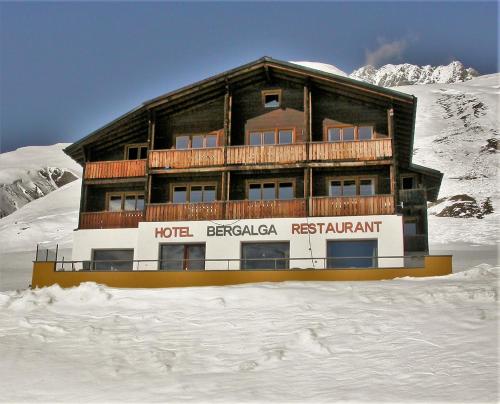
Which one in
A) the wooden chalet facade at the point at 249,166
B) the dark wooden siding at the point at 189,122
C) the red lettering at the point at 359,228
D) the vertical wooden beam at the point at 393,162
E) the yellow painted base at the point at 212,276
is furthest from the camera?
the dark wooden siding at the point at 189,122

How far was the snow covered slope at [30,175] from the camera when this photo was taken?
144750 mm

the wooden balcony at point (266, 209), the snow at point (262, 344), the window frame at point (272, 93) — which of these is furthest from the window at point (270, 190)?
the snow at point (262, 344)

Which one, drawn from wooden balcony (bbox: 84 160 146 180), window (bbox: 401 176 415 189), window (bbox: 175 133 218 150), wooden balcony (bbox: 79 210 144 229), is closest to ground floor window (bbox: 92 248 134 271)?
wooden balcony (bbox: 79 210 144 229)

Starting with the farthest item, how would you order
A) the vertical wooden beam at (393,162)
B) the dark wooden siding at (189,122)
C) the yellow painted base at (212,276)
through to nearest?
the dark wooden siding at (189,122), the vertical wooden beam at (393,162), the yellow painted base at (212,276)

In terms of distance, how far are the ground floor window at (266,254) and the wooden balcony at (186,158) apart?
4.47 metres

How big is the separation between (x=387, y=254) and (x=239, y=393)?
15396 millimetres

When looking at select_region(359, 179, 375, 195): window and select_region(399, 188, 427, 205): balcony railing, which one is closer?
select_region(359, 179, 375, 195): window

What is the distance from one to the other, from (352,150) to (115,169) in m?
11.8

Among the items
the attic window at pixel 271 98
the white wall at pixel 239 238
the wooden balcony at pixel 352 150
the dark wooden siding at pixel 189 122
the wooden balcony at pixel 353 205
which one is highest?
the attic window at pixel 271 98

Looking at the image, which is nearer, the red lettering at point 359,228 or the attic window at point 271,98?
the red lettering at point 359,228

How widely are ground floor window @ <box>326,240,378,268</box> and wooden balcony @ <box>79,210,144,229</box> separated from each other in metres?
9.58

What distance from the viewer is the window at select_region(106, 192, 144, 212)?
1171 inches

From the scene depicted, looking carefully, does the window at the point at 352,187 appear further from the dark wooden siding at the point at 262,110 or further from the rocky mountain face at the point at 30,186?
the rocky mountain face at the point at 30,186

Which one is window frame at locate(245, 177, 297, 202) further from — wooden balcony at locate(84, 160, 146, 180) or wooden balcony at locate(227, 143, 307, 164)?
wooden balcony at locate(84, 160, 146, 180)
